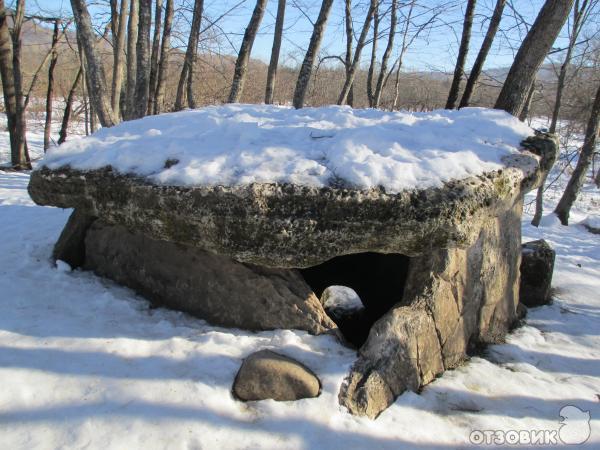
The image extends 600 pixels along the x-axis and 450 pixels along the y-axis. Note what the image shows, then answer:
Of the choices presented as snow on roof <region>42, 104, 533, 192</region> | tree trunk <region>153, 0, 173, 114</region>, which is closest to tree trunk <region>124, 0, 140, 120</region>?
tree trunk <region>153, 0, 173, 114</region>

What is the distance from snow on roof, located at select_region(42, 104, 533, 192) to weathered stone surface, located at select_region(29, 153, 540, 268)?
0.11 m

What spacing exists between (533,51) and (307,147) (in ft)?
11.1

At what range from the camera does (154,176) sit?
2988 millimetres

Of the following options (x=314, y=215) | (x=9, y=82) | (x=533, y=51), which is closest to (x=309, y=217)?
(x=314, y=215)

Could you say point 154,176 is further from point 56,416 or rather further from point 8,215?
point 8,215

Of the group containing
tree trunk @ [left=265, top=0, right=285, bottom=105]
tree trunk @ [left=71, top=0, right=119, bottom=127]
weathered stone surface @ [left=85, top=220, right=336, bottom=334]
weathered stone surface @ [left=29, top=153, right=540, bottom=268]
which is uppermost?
tree trunk @ [left=265, top=0, right=285, bottom=105]

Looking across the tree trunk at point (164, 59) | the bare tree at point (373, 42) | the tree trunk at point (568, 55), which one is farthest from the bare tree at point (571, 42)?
the tree trunk at point (164, 59)

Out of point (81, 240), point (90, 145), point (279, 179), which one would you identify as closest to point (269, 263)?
point (279, 179)

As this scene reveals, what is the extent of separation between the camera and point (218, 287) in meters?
3.36

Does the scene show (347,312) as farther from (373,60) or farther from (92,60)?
(373,60)

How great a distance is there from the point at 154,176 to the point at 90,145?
1.10 metres

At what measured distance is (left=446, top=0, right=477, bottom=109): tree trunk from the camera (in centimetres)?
684

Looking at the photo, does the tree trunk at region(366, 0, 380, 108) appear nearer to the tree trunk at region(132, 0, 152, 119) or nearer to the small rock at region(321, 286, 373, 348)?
the tree trunk at region(132, 0, 152, 119)

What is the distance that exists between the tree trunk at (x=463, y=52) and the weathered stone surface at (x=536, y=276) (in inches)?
119
